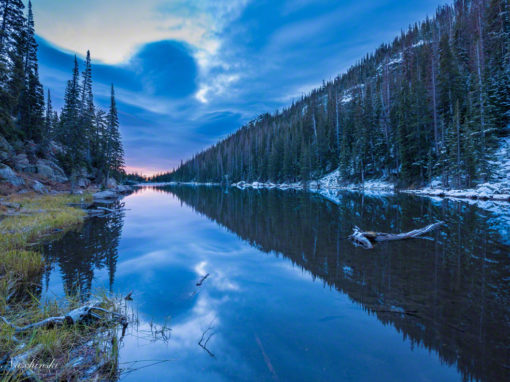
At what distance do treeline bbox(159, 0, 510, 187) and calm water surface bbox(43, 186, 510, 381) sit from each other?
21.5m

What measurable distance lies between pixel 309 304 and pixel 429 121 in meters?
41.1

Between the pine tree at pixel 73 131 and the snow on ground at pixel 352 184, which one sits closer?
the pine tree at pixel 73 131

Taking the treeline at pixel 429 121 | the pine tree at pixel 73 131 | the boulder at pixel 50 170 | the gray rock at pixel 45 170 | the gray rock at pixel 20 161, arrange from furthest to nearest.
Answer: the pine tree at pixel 73 131 < the boulder at pixel 50 170 < the gray rock at pixel 45 170 < the treeline at pixel 429 121 < the gray rock at pixel 20 161

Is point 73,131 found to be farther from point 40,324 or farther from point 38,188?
point 40,324

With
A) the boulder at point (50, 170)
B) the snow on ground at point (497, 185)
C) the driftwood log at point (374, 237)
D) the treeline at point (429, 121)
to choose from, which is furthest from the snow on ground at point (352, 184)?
the boulder at point (50, 170)

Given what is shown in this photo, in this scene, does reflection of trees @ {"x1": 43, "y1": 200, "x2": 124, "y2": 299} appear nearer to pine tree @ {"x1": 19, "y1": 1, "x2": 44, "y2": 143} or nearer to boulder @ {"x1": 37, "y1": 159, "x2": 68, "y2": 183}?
boulder @ {"x1": 37, "y1": 159, "x2": 68, "y2": 183}

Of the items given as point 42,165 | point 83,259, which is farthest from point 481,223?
point 42,165

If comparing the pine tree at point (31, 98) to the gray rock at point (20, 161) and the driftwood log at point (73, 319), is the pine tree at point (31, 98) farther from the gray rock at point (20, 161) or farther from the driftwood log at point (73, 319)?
the driftwood log at point (73, 319)

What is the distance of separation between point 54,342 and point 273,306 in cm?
405

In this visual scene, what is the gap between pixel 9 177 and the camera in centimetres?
2059

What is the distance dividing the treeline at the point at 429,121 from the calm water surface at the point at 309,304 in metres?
21.5

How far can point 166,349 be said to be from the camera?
12.9ft

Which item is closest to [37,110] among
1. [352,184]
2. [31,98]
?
[31,98]

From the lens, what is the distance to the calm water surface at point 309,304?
11.4 ft
